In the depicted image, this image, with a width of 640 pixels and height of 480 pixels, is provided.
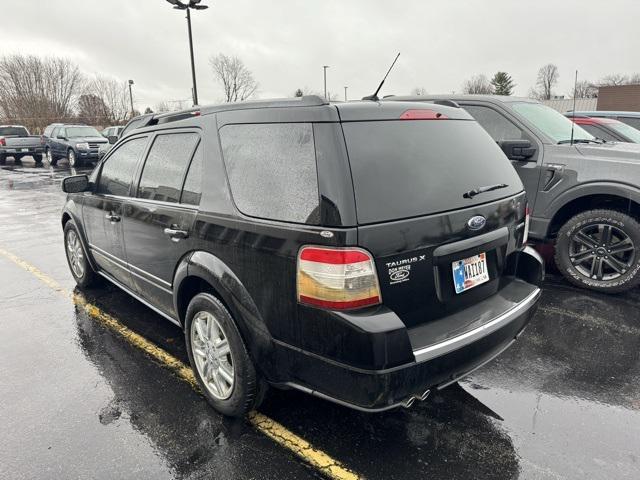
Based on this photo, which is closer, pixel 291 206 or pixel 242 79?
pixel 291 206

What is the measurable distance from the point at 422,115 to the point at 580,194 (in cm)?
291

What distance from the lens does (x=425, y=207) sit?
7.29ft

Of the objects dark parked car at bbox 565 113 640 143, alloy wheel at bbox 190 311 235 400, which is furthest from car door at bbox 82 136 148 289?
dark parked car at bbox 565 113 640 143

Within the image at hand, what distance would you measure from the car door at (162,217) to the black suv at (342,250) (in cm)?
2

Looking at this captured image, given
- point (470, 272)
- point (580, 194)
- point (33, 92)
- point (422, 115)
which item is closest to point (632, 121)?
point (580, 194)

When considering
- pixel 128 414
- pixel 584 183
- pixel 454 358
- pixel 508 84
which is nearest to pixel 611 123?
pixel 584 183

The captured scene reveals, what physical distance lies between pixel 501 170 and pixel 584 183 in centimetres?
227

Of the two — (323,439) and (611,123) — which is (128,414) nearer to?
(323,439)

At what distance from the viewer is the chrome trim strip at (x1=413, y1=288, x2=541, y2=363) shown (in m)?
2.08

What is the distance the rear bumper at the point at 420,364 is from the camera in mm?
2000

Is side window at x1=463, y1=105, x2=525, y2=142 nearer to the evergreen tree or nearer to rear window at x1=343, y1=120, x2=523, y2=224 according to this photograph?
rear window at x1=343, y1=120, x2=523, y2=224

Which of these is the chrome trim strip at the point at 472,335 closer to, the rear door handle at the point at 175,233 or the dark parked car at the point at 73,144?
the rear door handle at the point at 175,233

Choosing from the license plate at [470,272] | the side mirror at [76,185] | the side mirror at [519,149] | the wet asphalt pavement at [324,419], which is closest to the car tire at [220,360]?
the wet asphalt pavement at [324,419]

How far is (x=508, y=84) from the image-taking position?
6388 centimetres
